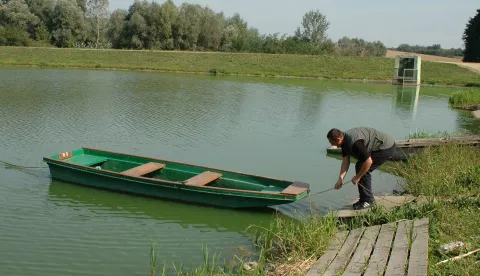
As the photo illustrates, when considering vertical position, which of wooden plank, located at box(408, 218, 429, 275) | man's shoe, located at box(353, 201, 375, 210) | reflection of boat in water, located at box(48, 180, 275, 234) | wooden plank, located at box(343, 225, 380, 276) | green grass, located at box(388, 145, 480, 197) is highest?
green grass, located at box(388, 145, 480, 197)

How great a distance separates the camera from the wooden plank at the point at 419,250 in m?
A: 5.55

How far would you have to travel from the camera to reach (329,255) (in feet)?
21.2

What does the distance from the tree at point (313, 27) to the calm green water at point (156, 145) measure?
4816 centimetres

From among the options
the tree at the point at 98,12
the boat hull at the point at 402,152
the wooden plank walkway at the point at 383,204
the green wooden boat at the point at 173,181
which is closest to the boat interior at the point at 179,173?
the green wooden boat at the point at 173,181

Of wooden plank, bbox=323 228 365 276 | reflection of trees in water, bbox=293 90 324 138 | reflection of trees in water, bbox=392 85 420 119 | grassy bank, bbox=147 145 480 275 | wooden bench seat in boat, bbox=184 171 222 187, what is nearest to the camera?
wooden plank, bbox=323 228 365 276

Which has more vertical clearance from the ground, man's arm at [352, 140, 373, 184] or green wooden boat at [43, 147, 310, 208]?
man's arm at [352, 140, 373, 184]

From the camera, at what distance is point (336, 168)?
1298cm

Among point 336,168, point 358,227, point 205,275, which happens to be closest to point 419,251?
point 358,227

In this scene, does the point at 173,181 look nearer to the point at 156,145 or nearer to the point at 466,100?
the point at 156,145

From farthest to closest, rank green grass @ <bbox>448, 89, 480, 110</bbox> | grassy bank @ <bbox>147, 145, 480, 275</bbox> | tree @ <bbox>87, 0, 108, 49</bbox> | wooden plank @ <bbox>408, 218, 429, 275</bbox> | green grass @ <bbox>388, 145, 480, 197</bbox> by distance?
1. tree @ <bbox>87, 0, 108, 49</bbox>
2. green grass @ <bbox>448, 89, 480, 110</bbox>
3. green grass @ <bbox>388, 145, 480, 197</bbox>
4. grassy bank @ <bbox>147, 145, 480, 275</bbox>
5. wooden plank @ <bbox>408, 218, 429, 275</bbox>

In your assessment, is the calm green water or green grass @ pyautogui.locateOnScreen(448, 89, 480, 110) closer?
the calm green water

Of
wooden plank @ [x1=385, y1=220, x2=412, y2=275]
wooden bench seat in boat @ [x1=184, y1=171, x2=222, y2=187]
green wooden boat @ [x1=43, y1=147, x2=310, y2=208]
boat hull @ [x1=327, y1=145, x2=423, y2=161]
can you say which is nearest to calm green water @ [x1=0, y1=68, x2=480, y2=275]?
green wooden boat @ [x1=43, y1=147, x2=310, y2=208]

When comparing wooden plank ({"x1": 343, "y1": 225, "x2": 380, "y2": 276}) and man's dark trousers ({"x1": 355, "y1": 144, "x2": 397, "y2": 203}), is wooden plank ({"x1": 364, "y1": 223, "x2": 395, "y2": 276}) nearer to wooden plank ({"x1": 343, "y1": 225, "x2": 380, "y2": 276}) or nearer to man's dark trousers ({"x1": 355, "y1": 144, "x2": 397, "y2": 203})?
wooden plank ({"x1": 343, "y1": 225, "x2": 380, "y2": 276})

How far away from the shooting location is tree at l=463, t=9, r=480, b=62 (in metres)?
54.2
